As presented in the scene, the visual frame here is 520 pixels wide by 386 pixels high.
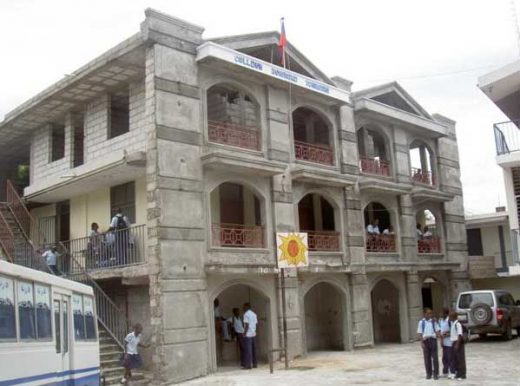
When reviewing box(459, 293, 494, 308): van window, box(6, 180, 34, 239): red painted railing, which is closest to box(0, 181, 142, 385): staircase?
box(6, 180, 34, 239): red painted railing

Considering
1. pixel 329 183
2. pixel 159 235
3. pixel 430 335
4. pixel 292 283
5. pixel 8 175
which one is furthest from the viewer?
pixel 8 175

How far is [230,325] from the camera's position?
19859 millimetres

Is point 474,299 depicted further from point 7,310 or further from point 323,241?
point 7,310

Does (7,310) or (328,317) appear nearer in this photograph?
(7,310)

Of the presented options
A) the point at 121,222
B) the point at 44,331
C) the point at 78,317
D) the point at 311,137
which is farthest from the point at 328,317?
the point at 44,331

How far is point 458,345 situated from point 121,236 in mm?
9856

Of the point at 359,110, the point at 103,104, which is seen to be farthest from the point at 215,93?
the point at 359,110

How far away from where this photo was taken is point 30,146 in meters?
25.1

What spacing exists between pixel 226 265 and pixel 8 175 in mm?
14860

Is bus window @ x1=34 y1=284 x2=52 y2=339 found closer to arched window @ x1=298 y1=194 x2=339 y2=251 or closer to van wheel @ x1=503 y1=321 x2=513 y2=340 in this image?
arched window @ x1=298 y1=194 x2=339 y2=251

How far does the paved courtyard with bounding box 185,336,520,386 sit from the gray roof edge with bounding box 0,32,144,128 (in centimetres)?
926

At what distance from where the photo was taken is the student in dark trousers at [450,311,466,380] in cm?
1376

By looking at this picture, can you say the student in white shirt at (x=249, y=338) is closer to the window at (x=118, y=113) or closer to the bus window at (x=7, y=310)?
the window at (x=118, y=113)

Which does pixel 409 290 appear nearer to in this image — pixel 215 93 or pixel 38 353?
pixel 215 93
